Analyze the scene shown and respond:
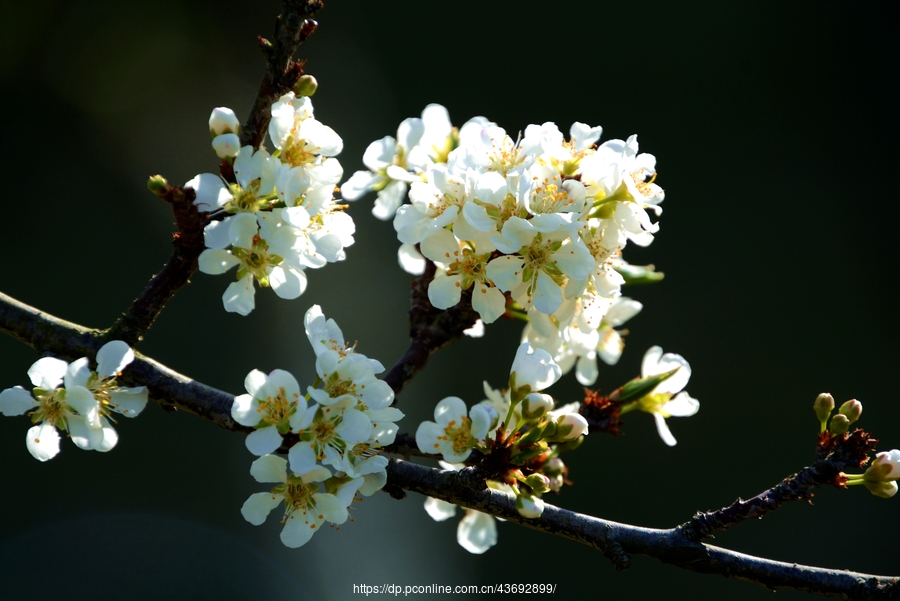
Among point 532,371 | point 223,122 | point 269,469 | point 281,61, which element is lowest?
point 269,469

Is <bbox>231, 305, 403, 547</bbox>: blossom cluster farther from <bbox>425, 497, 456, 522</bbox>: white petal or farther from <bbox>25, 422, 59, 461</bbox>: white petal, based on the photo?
<bbox>425, 497, 456, 522</bbox>: white petal

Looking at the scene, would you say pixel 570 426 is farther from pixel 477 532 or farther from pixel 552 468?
pixel 477 532

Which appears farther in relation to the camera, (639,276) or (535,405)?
(639,276)

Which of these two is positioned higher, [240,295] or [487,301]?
[487,301]

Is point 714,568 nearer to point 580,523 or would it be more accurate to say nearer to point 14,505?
point 580,523

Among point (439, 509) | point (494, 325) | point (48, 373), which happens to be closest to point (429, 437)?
Result: point (439, 509)

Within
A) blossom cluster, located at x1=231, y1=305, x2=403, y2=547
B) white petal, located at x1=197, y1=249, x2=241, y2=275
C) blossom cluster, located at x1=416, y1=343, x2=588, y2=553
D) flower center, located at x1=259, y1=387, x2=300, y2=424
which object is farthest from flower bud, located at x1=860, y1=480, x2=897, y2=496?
white petal, located at x1=197, y1=249, x2=241, y2=275

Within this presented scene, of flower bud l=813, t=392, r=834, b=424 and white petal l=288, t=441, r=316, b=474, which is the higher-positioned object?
flower bud l=813, t=392, r=834, b=424
